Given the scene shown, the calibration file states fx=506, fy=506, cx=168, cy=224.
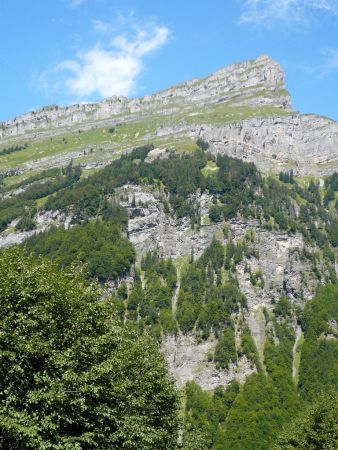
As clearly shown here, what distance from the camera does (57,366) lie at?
29.0 meters

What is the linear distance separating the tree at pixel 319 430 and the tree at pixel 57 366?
108ft

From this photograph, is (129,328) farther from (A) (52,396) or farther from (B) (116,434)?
(A) (52,396)

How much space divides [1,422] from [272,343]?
18517cm

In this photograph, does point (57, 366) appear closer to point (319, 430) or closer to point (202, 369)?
point (319, 430)

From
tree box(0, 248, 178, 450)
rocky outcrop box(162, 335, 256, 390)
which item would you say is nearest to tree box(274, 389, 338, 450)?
tree box(0, 248, 178, 450)

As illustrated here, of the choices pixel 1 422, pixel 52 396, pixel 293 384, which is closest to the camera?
pixel 1 422

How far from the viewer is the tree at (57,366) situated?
26984 millimetres

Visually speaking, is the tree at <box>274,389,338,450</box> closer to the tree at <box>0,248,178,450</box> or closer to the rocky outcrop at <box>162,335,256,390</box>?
the tree at <box>0,248,178,450</box>

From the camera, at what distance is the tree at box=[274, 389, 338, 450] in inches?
2438

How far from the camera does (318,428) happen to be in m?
64.9

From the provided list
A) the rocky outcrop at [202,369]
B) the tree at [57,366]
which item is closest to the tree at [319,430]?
the tree at [57,366]

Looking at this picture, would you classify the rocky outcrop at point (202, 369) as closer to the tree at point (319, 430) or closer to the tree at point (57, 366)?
the tree at point (319, 430)

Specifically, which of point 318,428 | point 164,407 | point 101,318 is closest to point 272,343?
point 318,428

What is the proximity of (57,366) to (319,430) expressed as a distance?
47.0 meters
